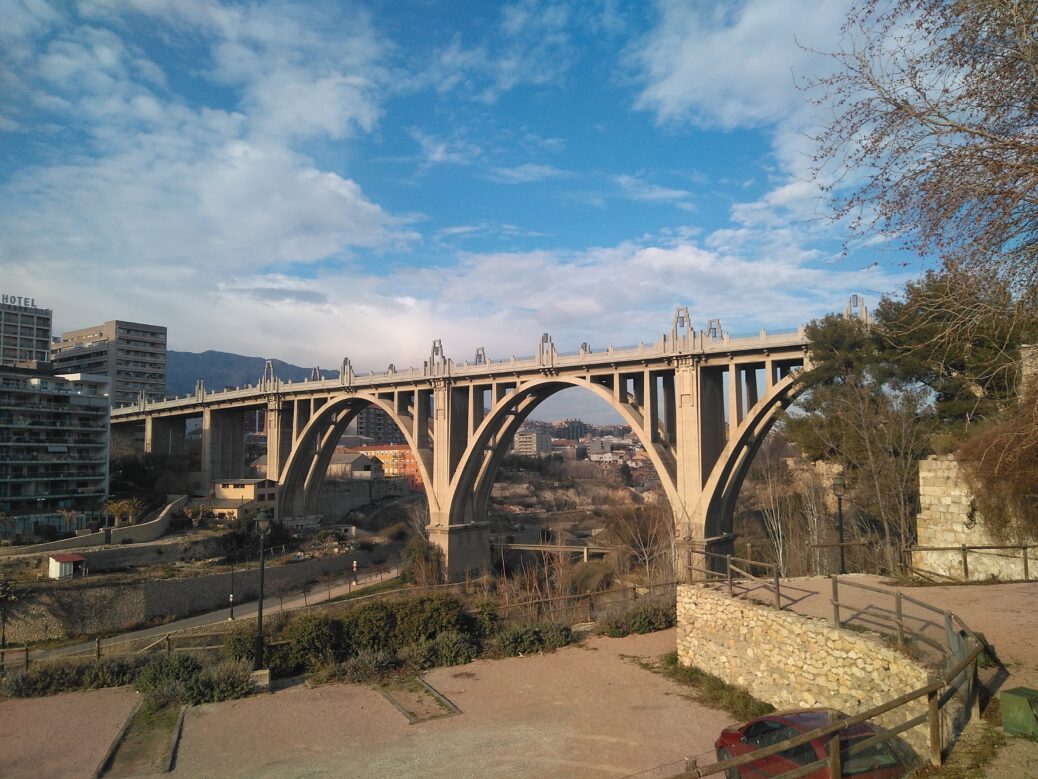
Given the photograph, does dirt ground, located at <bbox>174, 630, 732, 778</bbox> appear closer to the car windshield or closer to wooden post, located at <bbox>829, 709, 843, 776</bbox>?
the car windshield

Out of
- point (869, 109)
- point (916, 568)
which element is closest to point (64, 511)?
point (916, 568)

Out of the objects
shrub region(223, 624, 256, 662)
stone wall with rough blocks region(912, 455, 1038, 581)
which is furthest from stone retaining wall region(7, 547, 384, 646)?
stone wall with rough blocks region(912, 455, 1038, 581)

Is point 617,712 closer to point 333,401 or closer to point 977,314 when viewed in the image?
point 977,314

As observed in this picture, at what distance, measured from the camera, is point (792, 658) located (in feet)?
32.3

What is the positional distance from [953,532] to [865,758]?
10259mm

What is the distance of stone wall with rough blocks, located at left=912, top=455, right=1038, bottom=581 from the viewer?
1291cm

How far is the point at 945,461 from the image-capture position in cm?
1432

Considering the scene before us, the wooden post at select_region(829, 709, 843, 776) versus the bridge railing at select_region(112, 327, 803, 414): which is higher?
the bridge railing at select_region(112, 327, 803, 414)

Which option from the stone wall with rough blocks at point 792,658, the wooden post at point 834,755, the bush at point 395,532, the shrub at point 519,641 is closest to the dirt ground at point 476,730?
the stone wall with rough blocks at point 792,658

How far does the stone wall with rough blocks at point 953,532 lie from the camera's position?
1291 cm

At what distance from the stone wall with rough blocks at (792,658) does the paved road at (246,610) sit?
1782cm

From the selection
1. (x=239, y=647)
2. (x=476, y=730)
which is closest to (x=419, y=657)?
(x=239, y=647)

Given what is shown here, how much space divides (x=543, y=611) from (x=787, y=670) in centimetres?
965

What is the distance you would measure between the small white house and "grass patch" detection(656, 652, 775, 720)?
24901mm
